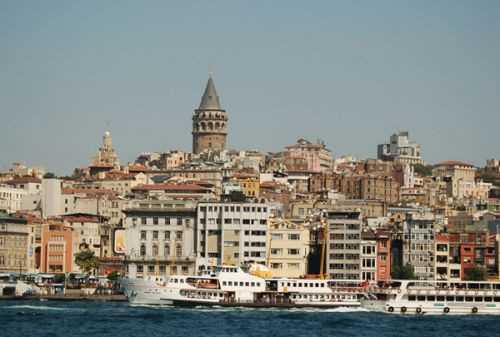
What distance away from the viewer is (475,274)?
10944 centimetres

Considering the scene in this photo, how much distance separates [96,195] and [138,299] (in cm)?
5560

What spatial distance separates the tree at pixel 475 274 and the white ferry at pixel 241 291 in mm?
17022

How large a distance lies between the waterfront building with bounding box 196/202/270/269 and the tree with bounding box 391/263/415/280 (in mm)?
9950

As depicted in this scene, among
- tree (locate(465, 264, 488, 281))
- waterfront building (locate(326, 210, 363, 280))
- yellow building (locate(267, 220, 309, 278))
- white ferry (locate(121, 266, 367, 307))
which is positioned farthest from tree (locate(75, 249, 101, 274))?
tree (locate(465, 264, 488, 281))

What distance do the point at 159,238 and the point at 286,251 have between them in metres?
10.0

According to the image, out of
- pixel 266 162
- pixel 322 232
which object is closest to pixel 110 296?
pixel 322 232

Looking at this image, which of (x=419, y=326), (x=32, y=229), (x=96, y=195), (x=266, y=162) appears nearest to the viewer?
(x=419, y=326)

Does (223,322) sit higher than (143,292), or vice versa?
(143,292)

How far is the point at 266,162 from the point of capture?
193m

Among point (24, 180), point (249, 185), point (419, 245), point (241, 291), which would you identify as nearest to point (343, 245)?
point (419, 245)

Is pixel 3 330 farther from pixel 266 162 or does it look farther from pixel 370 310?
pixel 266 162

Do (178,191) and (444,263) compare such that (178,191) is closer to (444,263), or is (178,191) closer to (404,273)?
(444,263)

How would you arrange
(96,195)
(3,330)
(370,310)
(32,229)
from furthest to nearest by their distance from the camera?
1. (96,195)
2. (32,229)
3. (370,310)
4. (3,330)

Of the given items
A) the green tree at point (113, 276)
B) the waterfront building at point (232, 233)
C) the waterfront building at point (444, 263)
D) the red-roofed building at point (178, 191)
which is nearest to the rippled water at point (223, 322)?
the waterfront building at point (232, 233)
